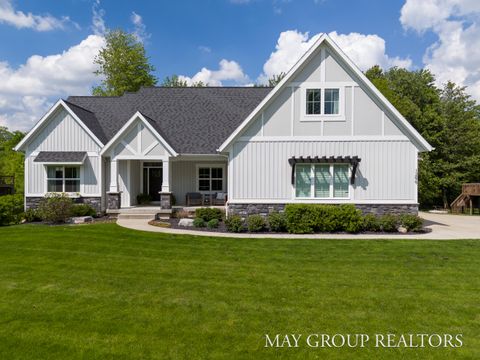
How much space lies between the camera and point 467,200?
22453 mm

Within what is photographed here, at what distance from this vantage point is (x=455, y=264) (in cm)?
808

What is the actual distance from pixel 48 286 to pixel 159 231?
5.88 meters

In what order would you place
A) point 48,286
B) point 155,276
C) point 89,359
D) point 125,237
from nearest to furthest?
point 89,359 → point 48,286 → point 155,276 → point 125,237

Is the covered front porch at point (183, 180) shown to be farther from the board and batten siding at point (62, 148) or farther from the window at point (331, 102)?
the window at point (331, 102)

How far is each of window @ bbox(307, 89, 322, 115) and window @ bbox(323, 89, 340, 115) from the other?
0.31 metres

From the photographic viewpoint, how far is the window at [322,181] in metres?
13.8

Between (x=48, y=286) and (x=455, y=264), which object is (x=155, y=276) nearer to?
(x=48, y=286)

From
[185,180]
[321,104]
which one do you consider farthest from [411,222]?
[185,180]

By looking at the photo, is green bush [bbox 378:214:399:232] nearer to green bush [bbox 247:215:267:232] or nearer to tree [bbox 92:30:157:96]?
green bush [bbox 247:215:267:232]

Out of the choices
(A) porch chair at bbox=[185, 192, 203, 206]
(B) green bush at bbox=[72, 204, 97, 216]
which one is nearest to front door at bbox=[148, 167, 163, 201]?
(A) porch chair at bbox=[185, 192, 203, 206]

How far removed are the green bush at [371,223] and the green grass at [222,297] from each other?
2703mm

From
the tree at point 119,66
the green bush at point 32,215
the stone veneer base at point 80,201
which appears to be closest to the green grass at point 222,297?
the green bush at point 32,215

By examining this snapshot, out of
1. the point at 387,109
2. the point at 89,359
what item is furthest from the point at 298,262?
the point at 387,109

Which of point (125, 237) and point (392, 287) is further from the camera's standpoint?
point (125, 237)
